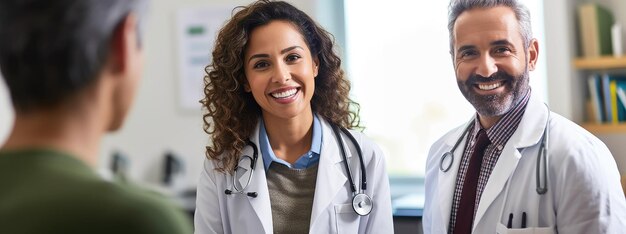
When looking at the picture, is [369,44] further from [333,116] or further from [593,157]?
[593,157]

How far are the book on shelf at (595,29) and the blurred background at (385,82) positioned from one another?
33mm

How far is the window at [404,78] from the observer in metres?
3.65

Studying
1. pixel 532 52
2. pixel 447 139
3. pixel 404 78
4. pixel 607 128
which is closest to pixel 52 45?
pixel 532 52

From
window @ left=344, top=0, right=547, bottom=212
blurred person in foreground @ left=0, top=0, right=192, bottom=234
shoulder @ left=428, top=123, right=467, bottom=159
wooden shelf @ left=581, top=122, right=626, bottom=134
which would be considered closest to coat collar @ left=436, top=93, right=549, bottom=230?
shoulder @ left=428, top=123, right=467, bottom=159

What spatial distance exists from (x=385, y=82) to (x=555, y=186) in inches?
86.4

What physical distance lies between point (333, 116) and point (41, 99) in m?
1.29

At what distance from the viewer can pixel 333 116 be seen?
2.02 m

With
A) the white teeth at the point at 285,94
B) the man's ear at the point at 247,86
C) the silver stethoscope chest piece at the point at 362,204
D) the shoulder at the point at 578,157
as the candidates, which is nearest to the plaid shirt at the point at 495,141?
the shoulder at the point at 578,157

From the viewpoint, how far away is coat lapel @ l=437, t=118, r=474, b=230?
187 cm

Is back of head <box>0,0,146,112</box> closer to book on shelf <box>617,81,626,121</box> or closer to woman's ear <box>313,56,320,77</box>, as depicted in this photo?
woman's ear <box>313,56,320,77</box>

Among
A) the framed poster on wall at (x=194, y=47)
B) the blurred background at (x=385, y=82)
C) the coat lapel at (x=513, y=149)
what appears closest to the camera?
the coat lapel at (x=513, y=149)

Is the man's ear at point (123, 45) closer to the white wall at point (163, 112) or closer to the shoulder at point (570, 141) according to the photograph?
the shoulder at point (570, 141)

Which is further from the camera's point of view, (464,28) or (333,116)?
(333,116)

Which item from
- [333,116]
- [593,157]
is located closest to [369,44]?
[333,116]
